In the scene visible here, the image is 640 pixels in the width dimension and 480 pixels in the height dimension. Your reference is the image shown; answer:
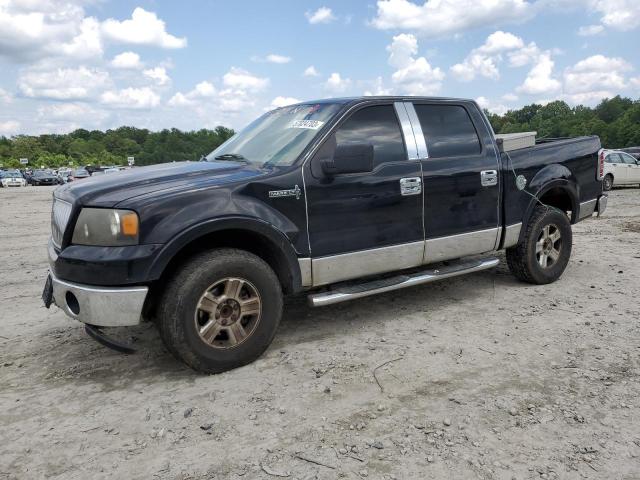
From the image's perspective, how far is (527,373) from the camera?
3.43 metres

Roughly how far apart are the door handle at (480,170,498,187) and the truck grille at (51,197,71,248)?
3497 millimetres

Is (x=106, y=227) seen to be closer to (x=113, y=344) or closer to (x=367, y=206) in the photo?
(x=113, y=344)

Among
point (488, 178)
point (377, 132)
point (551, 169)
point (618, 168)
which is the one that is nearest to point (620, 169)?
point (618, 168)

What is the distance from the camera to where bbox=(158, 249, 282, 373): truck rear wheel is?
3307 mm

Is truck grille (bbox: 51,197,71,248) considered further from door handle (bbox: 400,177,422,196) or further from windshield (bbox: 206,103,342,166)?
door handle (bbox: 400,177,422,196)

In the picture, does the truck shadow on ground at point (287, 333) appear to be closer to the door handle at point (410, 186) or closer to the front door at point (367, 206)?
the front door at point (367, 206)

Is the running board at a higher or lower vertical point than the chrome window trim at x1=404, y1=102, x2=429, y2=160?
lower

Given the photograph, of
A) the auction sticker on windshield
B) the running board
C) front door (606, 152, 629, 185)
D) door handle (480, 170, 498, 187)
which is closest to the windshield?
the auction sticker on windshield

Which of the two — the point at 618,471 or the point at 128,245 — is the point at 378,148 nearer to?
the point at 128,245

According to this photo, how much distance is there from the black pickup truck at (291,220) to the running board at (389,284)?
16 mm

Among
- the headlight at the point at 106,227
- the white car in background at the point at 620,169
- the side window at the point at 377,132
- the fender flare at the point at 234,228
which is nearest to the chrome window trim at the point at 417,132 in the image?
the side window at the point at 377,132

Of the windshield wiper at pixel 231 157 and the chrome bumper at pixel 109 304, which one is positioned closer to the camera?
the chrome bumper at pixel 109 304

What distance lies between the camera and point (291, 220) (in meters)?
3.76

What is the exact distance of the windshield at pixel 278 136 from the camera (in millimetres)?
4066
